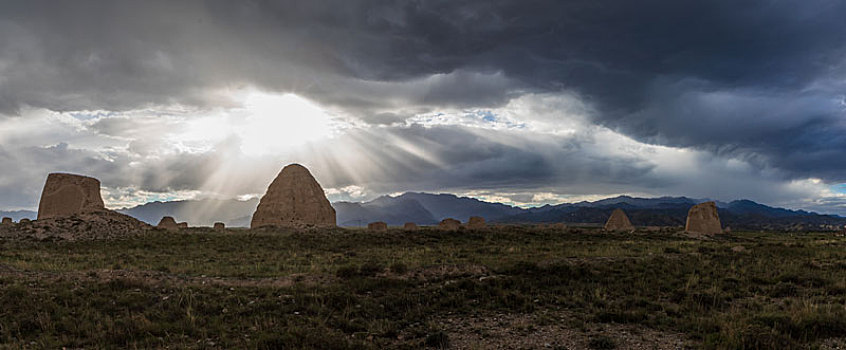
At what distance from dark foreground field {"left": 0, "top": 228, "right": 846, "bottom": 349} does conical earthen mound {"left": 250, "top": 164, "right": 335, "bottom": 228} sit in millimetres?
39547

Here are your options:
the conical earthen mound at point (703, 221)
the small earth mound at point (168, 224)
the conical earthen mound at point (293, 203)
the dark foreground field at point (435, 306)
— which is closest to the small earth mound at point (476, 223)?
the conical earthen mound at point (293, 203)

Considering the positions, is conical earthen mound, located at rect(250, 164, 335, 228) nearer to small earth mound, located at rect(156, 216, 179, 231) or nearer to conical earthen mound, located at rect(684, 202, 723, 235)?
small earth mound, located at rect(156, 216, 179, 231)

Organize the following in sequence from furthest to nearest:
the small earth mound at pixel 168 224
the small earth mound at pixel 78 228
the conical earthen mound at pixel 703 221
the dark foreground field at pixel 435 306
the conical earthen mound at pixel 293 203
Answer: the conical earthen mound at pixel 293 203 → the conical earthen mound at pixel 703 221 → the small earth mound at pixel 168 224 → the small earth mound at pixel 78 228 → the dark foreground field at pixel 435 306

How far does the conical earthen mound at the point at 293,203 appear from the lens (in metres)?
59.2

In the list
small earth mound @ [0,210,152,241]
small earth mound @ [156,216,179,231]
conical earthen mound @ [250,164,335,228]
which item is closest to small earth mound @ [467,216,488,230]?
conical earthen mound @ [250,164,335,228]

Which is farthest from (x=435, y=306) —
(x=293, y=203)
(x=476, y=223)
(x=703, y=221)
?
(x=703, y=221)

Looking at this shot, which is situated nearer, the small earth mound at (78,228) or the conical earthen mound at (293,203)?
the small earth mound at (78,228)

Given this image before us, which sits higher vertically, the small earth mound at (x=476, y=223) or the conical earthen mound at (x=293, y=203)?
the conical earthen mound at (x=293, y=203)

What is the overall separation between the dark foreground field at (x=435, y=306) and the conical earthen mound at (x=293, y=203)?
130ft

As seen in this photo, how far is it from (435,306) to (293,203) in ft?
171

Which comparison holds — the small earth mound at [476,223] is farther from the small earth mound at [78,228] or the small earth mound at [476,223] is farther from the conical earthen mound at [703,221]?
the small earth mound at [78,228]

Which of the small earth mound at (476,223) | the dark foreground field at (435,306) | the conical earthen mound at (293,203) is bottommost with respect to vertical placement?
the dark foreground field at (435,306)

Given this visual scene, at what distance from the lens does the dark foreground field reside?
29.3 ft

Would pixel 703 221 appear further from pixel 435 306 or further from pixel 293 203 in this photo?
pixel 435 306
